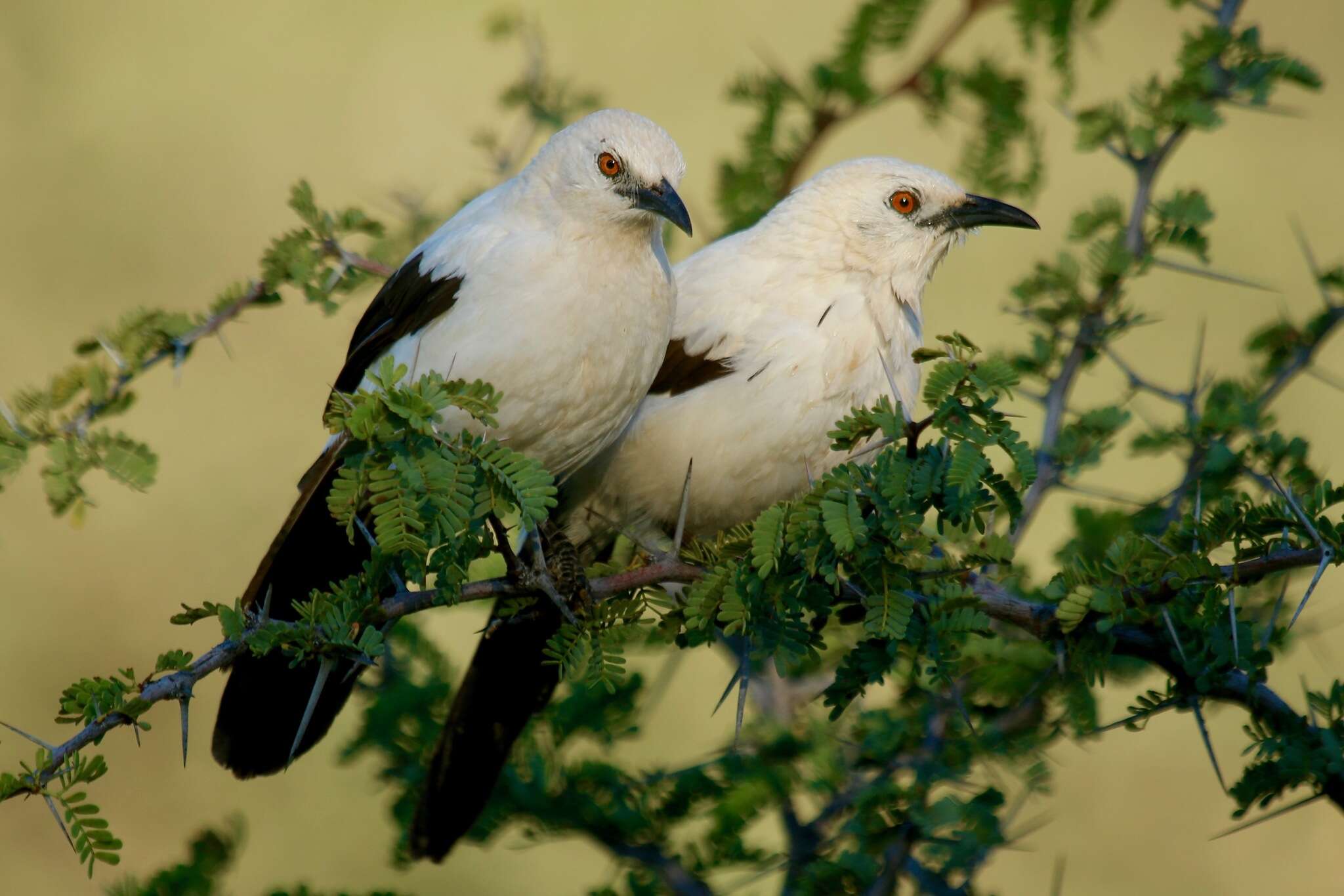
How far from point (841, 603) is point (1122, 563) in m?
0.68

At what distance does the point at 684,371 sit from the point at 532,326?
737mm

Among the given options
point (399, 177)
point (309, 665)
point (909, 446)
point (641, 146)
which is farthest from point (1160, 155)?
point (399, 177)

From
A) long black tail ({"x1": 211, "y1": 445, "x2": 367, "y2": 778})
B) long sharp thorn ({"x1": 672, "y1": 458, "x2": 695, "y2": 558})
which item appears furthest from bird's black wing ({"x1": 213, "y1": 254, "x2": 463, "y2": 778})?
long sharp thorn ({"x1": 672, "y1": 458, "x2": 695, "y2": 558})

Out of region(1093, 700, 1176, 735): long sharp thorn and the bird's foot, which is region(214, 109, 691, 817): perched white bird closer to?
the bird's foot

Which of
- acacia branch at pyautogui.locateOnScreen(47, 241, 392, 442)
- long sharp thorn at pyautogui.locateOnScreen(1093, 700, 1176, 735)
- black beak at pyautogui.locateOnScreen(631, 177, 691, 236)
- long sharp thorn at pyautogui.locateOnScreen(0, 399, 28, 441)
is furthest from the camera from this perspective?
black beak at pyautogui.locateOnScreen(631, 177, 691, 236)

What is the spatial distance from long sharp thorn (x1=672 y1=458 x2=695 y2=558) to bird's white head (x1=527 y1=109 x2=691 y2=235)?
71 centimetres

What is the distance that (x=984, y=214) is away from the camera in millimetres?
4188

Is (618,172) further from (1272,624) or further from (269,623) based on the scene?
(1272,624)

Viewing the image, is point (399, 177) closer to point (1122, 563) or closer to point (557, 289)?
point (557, 289)

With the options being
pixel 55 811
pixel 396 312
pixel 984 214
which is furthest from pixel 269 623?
pixel 984 214

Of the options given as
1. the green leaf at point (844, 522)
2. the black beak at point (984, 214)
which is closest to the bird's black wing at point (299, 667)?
the green leaf at point (844, 522)

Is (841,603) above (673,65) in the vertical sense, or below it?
below

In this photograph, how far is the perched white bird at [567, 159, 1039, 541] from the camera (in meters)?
3.90

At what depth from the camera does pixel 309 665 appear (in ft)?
12.1
